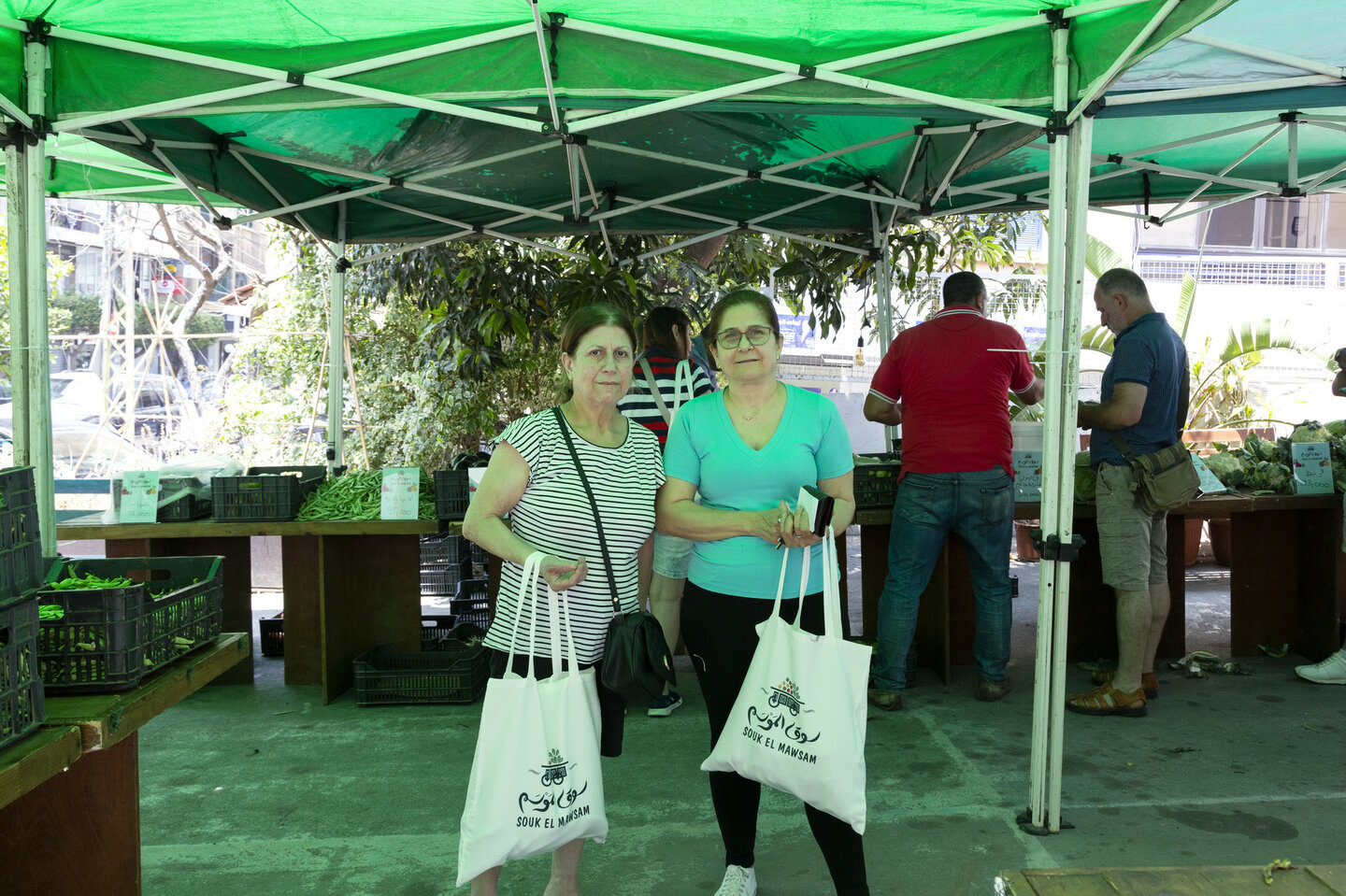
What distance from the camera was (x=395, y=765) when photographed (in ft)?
12.5

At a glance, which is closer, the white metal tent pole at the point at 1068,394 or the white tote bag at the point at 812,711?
the white tote bag at the point at 812,711

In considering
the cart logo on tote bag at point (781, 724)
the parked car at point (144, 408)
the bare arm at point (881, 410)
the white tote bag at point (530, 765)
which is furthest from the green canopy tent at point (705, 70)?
the parked car at point (144, 408)

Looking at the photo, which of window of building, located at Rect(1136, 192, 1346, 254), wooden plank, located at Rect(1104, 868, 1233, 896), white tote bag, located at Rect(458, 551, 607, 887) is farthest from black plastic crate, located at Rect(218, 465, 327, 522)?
window of building, located at Rect(1136, 192, 1346, 254)

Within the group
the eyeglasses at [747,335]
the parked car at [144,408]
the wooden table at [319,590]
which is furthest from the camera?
the parked car at [144,408]

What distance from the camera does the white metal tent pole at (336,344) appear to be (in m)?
5.45

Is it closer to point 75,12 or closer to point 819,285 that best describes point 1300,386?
point 819,285

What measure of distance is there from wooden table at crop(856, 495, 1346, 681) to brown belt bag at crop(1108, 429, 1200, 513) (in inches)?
25.3

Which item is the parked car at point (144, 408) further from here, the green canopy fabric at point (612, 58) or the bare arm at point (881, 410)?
the bare arm at point (881, 410)

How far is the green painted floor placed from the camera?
2.93 meters

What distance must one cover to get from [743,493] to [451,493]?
2.50 metres

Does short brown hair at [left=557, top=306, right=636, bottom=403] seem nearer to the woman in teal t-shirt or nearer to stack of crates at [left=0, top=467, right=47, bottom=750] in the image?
the woman in teal t-shirt

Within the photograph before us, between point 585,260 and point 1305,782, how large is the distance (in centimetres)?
510

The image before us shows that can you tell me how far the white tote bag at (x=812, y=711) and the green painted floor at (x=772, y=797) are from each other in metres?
0.70

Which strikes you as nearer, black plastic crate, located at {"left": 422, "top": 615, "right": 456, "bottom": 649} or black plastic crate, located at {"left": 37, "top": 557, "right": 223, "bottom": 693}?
black plastic crate, located at {"left": 37, "top": 557, "right": 223, "bottom": 693}
